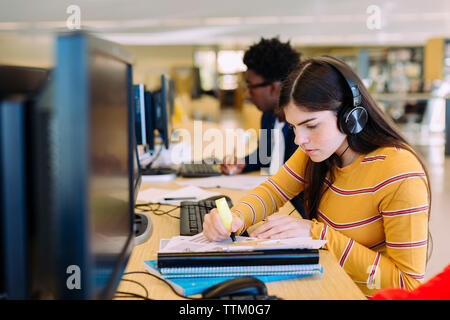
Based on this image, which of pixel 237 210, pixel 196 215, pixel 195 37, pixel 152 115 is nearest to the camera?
pixel 237 210

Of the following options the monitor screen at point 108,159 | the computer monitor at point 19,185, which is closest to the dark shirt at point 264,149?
the monitor screen at point 108,159

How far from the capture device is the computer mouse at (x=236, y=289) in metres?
0.79

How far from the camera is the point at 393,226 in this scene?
104 cm

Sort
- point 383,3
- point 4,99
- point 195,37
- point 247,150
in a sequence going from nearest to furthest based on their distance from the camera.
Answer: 1. point 4,99
2. point 247,150
3. point 383,3
4. point 195,37

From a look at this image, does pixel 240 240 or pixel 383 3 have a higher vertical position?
pixel 383 3

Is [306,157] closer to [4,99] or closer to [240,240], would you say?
[240,240]

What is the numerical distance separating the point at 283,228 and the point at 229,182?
2.90 ft

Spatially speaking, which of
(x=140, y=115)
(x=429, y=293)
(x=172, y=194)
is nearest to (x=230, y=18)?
(x=140, y=115)

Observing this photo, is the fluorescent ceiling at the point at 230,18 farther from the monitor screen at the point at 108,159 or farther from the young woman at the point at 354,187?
the monitor screen at the point at 108,159

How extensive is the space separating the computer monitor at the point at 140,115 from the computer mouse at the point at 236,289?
3.82ft

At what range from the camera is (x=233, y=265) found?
0.88 meters

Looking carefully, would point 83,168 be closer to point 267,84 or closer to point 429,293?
point 429,293
